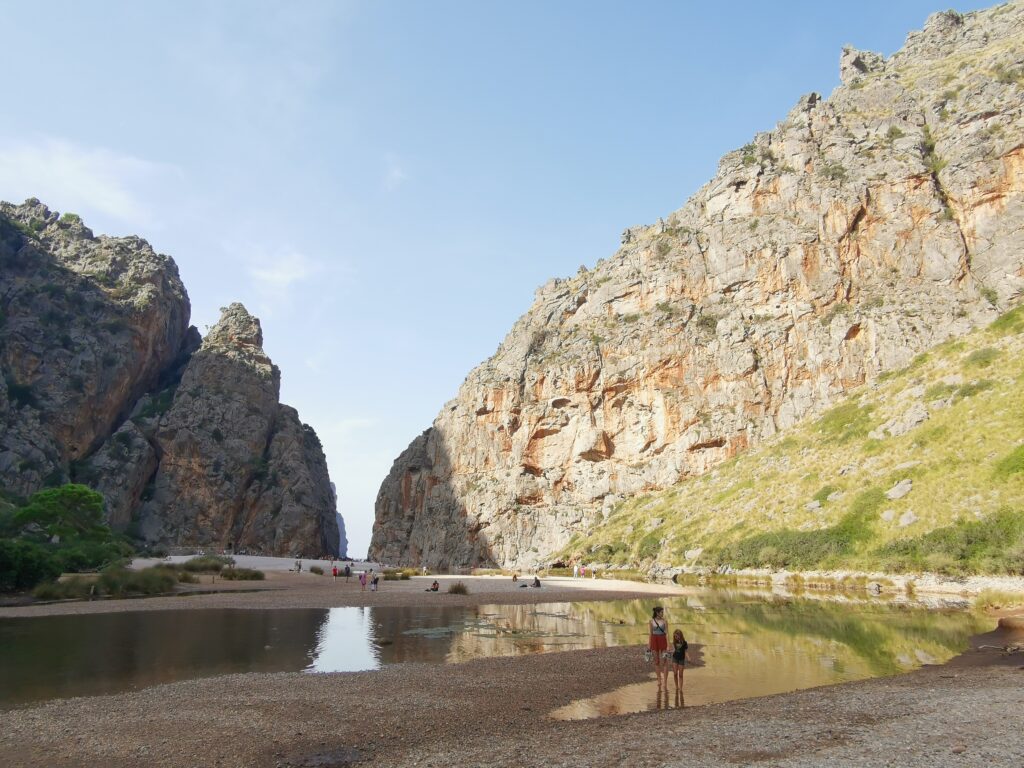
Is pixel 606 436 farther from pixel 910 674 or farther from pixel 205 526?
pixel 910 674

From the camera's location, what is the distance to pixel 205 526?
426 ft

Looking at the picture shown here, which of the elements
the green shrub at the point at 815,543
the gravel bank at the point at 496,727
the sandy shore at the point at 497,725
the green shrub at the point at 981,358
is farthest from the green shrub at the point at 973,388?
the gravel bank at the point at 496,727

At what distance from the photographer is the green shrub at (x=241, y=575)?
2530 inches

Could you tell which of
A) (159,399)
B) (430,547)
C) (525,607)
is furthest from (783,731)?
(159,399)

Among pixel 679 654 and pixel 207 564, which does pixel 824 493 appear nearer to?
pixel 679 654

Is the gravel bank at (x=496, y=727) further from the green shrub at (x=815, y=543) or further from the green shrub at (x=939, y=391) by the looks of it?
the green shrub at (x=939, y=391)

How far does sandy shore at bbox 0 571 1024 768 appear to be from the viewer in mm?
10812

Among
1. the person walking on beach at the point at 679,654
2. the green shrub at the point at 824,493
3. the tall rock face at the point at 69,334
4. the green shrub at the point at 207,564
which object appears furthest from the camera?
the tall rock face at the point at 69,334

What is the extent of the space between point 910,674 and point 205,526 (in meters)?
138

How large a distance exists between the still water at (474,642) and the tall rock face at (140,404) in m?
101

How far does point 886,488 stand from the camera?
5297cm

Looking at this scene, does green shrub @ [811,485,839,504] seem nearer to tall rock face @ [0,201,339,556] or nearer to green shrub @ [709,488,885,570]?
green shrub @ [709,488,885,570]

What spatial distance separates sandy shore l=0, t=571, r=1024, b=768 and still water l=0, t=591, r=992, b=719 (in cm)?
178

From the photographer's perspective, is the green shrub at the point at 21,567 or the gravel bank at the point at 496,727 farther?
the green shrub at the point at 21,567
